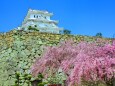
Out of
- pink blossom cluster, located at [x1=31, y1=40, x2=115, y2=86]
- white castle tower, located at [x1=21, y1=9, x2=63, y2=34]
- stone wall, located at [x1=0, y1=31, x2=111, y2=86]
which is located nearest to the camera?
pink blossom cluster, located at [x1=31, y1=40, x2=115, y2=86]

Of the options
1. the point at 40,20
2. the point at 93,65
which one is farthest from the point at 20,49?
the point at 40,20

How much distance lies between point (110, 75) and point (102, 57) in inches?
24.8

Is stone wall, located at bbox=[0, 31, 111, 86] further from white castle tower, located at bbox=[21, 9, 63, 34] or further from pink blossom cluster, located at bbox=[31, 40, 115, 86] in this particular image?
white castle tower, located at bbox=[21, 9, 63, 34]

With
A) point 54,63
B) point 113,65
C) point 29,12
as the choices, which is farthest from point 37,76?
point 29,12

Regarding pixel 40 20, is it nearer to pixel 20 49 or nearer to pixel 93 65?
pixel 20 49

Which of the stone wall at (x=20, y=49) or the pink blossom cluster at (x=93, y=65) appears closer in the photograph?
the pink blossom cluster at (x=93, y=65)

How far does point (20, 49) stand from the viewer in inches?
758

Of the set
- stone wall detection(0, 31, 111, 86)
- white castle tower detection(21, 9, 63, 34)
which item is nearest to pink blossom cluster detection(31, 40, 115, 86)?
stone wall detection(0, 31, 111, 86)

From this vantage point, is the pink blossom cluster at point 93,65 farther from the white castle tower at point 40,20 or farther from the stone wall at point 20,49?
the white castle tower at point 40,20

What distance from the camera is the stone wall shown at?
59.7 ft

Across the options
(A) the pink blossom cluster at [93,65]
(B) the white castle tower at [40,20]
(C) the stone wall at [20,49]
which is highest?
(B) the white castle tower at [40,20]

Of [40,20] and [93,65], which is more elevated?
[40,20]

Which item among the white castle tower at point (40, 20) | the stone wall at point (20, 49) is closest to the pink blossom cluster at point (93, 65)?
the stone wall at point (20, 49)

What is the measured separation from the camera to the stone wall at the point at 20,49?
717 inches
